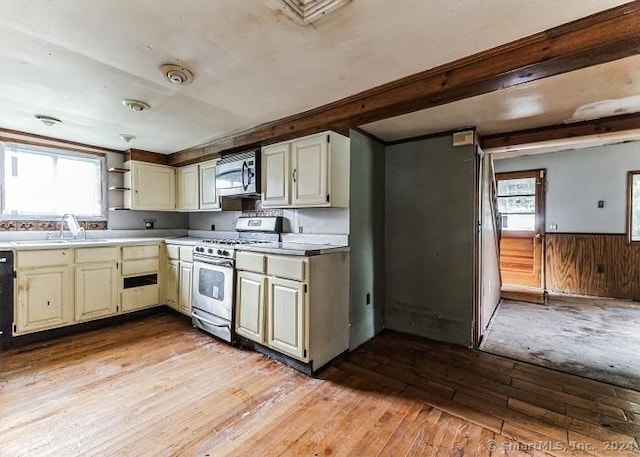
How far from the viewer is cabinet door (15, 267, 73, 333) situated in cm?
293

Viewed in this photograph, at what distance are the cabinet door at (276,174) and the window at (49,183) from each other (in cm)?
252

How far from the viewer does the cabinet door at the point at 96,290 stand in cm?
328

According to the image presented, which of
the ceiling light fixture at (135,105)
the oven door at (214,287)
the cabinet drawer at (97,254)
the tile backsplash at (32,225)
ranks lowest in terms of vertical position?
the oven door at (214,287)

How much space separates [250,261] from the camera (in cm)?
279

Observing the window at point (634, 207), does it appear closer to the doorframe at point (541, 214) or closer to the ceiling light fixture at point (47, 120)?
the doorframe at point (541, 214)

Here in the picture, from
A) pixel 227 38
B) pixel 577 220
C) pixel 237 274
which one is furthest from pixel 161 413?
pixel 577 220

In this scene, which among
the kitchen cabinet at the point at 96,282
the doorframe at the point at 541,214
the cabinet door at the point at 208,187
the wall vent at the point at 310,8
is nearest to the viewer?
the wall vent at the point at 310,8

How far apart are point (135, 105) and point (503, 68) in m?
2.68

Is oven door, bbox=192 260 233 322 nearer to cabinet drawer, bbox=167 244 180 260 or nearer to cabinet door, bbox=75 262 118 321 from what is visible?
cabinet drawer, bbox=167 244 180 260

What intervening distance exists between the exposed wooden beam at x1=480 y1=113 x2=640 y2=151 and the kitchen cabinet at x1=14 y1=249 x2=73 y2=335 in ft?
15.2

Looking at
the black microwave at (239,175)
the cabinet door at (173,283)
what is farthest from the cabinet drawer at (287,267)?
the cabinet door at (173,283)

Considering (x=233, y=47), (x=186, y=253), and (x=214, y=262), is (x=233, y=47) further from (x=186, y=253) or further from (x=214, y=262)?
(x=186, y=253)

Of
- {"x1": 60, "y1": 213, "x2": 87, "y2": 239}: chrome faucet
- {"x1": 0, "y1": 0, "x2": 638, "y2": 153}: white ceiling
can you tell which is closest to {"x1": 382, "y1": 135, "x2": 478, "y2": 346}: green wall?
Answer: {"x1": 0, "y1": 0, "x2": 638, "y2": 153}: white ceiling

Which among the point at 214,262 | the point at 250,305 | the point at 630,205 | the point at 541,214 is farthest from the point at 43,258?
the point at 630,205
